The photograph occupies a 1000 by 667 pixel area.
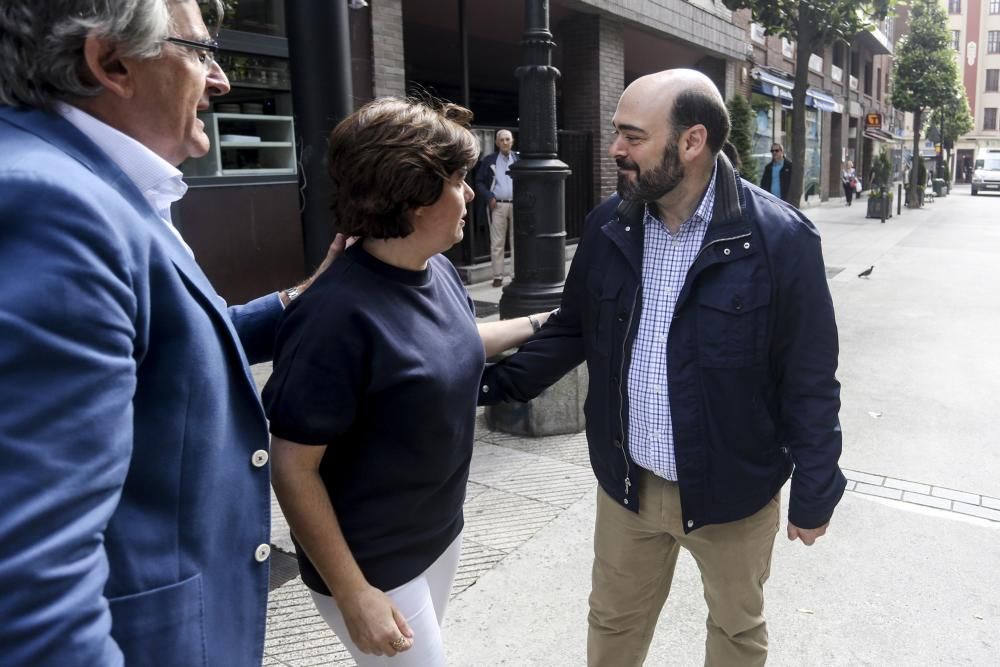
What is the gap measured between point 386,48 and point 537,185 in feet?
15.1

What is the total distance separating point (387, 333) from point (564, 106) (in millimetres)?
13193

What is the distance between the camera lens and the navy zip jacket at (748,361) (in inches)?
79.7

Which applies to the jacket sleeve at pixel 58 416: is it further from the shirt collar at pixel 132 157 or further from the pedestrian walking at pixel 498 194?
the pedestrian walking at pixel 498 194

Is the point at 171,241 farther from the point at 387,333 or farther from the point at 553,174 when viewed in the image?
the point at 553,174

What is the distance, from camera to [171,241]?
3.73 feet

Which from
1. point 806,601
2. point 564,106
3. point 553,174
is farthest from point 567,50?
point 806,601

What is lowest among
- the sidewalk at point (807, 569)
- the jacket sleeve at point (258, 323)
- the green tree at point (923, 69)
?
the sidewalk at point (807, 569)

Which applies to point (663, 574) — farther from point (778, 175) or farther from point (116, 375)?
point (778, 175)

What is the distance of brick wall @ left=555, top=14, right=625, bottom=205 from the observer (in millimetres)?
13117

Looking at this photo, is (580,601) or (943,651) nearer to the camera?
(943,651)

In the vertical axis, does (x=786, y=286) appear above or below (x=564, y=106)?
below

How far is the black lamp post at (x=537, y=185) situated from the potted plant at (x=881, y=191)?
825 inches

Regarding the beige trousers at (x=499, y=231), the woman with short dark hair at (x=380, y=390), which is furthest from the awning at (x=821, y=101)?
the woman with short dark hair at (x=380, y=390)

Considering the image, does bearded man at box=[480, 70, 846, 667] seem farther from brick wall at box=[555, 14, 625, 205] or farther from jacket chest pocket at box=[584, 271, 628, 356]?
brick wall at box=[555, 14, 625, 205]
